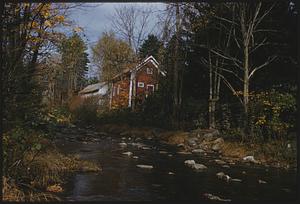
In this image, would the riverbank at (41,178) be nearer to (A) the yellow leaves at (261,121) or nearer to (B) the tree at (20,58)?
(B) the tree at (20,58)

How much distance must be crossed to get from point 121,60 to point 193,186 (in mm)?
23272

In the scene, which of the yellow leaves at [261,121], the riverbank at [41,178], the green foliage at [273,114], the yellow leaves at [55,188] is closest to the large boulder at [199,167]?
the riverbank at [41,178]

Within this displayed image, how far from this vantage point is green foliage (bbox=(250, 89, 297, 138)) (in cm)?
1230

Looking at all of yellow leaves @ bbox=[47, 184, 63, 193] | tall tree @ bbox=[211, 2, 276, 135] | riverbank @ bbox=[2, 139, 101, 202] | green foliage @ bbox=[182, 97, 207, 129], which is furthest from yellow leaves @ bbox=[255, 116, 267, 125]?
yellow leaves @ bbox=[47, 184, 63, 193]

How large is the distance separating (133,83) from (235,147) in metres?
20.8

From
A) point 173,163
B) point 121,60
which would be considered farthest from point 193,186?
point 121,60

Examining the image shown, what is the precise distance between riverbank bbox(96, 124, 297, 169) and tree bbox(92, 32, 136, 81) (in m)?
12.0

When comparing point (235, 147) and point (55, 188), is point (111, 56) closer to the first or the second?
point (235, 147)

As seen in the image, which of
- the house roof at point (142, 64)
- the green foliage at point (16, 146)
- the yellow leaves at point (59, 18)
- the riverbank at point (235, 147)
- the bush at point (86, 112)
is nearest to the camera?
the green foliage at point (16, 146)

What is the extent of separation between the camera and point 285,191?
7230mm

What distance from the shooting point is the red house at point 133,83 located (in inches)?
1157

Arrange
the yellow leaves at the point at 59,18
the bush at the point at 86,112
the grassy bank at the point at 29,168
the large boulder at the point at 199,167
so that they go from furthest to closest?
the bush at the point at 86,112, the large boulder at the point at 199,167, the yellow leaves at the point at 59,18, the grassy bank at the point at 29,168

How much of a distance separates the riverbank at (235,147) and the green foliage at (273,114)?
2.07 ft

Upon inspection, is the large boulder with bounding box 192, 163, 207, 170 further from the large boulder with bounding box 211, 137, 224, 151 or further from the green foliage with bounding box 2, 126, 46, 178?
the green foliage with bounding box 2, 126, 46, 178
